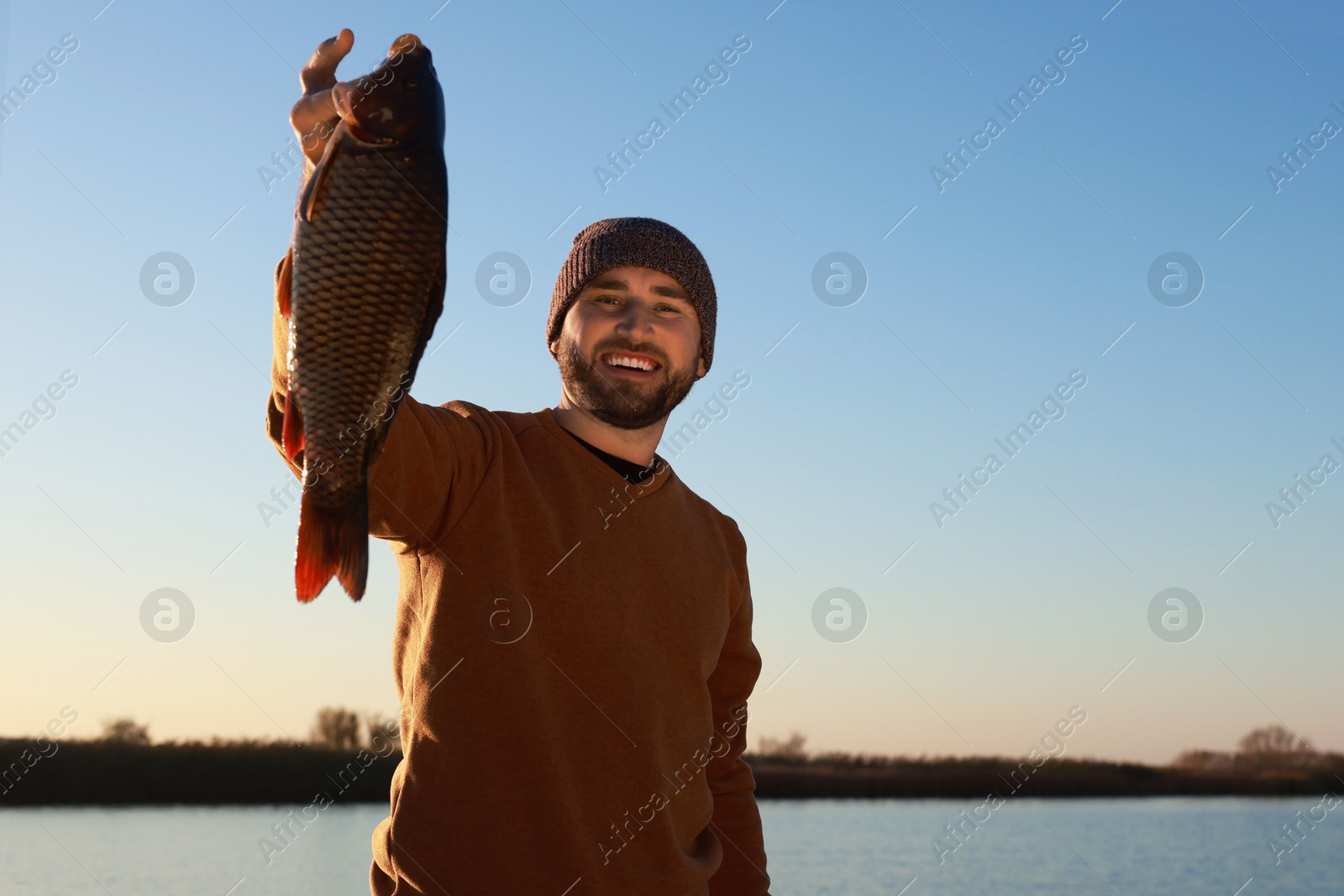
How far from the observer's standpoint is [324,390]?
5.58ft

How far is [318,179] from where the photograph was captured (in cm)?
167

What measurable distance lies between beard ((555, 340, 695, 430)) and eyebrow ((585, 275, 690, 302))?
24 centimetres

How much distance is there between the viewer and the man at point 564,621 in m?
2.35

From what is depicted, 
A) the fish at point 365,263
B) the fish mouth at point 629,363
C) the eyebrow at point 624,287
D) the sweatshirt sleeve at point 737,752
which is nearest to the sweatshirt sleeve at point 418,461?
the fish at point 365,263

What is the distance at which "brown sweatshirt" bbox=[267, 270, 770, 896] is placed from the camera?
2352 millimetres

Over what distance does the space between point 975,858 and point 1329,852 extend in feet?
58.9

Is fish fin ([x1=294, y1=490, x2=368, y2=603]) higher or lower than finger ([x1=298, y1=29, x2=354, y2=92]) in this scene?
lower

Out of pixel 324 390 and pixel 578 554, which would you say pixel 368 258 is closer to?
pixel 324 390

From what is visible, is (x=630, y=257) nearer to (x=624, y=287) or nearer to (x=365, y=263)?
(x=624, y=287)

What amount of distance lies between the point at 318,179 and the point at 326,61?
0.91 feet

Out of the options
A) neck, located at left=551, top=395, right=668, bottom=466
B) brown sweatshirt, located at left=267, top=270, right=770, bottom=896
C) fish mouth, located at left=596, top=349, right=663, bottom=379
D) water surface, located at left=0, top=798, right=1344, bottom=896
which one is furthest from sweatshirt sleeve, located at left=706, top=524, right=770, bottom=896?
water surface, located at left=0, top=798, right=1344, bottom=896

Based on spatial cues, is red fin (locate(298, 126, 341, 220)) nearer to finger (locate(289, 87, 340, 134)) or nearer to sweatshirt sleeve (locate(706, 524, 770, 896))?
finger (locate(289, 87, 340, 134))

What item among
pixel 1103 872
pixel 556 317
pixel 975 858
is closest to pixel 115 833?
pixel 975 858

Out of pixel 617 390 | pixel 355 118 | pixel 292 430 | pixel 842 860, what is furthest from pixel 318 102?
pixel 842 860
